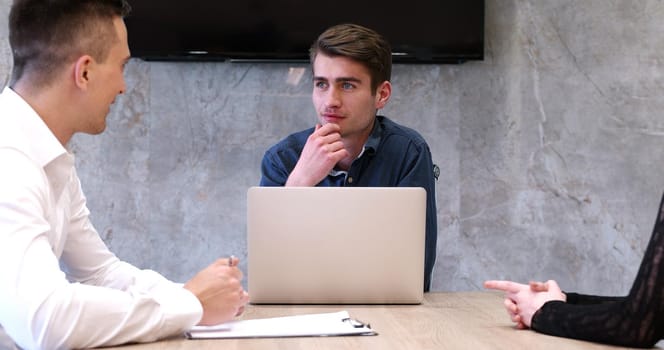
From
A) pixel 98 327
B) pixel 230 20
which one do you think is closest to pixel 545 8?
pixel 230 20

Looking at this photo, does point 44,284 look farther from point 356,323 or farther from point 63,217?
point 356,323

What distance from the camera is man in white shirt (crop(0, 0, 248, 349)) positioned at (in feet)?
4.34

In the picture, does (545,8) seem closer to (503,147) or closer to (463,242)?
(503,147)

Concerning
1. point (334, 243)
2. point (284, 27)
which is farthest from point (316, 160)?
point (284, 27)

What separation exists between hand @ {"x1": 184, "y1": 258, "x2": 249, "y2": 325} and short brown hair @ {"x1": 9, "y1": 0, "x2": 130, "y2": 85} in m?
0.47

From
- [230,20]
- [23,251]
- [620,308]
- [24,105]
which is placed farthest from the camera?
[230,20]

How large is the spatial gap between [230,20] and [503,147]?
4.12ft

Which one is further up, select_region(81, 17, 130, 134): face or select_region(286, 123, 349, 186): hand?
select_region(81, 17, 130, 134): face

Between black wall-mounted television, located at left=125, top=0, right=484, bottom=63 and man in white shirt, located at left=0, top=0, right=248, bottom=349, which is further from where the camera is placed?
black wall-mounted television, located at left=125, top=0, right=484, bottom=63

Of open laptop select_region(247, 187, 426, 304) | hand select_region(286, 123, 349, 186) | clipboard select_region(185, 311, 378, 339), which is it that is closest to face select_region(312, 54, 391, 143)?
hand select_region(286, 123, 349, 186)

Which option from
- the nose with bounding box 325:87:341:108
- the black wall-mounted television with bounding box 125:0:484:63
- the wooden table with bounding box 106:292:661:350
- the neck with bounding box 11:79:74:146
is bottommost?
the wooden table with bounding box 106:292:661:350

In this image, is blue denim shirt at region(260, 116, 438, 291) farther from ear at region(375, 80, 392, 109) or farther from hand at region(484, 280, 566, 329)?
hand at region(484, 280, 566, 329)

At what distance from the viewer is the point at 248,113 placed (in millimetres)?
3633

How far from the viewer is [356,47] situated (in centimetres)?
250
